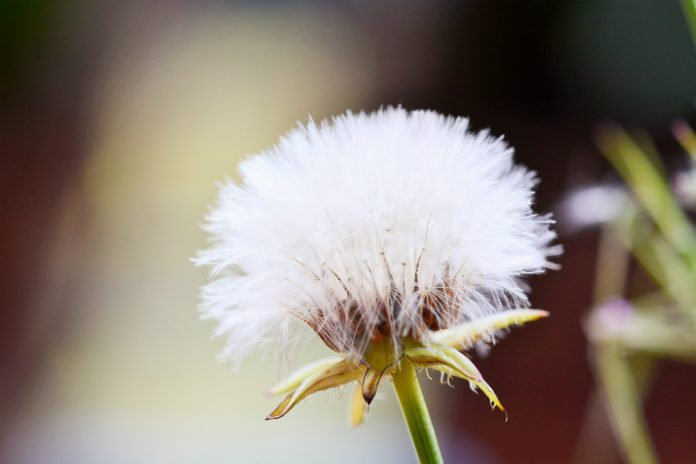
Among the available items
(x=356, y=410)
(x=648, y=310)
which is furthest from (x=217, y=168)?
(x=356, y=410)

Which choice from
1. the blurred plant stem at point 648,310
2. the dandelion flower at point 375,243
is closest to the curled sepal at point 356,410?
the dandelion flower at point 375,243

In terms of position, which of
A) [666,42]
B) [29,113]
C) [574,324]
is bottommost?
[574,324]

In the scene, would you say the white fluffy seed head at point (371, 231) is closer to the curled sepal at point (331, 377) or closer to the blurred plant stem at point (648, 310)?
the curled sepal at point (331, 377)

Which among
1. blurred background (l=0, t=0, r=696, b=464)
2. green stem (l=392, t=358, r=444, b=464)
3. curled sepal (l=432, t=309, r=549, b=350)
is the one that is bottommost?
green stem (l=392, t=358, r=444, b=464)

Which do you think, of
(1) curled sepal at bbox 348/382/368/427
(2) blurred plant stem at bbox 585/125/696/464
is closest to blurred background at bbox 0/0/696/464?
(2) blurred plant stem at bbox 585/125/696/464

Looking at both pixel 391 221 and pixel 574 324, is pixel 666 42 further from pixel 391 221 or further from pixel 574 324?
pixel 391 221

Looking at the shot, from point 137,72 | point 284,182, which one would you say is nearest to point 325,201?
point 284,182

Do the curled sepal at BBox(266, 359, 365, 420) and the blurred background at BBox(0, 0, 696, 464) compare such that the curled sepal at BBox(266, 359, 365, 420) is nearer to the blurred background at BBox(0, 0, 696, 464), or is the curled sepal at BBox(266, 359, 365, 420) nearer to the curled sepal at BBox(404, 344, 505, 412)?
the curled sepal at BBox(404, 344, 505, 412)
